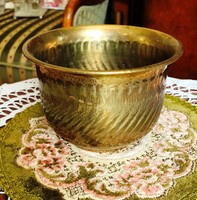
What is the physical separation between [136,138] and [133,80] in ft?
0.37

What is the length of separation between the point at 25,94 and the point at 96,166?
0.35 m

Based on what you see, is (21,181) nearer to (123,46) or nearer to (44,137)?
(44,137)

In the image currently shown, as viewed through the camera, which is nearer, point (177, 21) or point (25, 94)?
point (25, 94)

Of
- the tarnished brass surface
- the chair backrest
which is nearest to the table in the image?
the tarnished brass surface

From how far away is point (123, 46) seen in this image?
2.51 feet

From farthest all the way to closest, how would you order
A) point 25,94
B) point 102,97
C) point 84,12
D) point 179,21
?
point 179,21, point 84,12, point 25,94, point 102,97

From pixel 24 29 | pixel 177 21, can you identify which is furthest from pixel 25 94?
pixel 177 21

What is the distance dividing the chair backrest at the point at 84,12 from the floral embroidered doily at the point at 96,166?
516mm

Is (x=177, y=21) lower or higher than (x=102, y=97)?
lower

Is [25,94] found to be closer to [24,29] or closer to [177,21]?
[24,29]

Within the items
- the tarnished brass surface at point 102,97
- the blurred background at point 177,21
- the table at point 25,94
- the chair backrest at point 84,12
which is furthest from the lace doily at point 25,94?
the blurred background at point 177,21

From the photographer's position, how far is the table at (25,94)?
2.70ft

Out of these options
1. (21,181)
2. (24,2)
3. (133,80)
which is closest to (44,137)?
(21,181)

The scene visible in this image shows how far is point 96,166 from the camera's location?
2.04 feet
